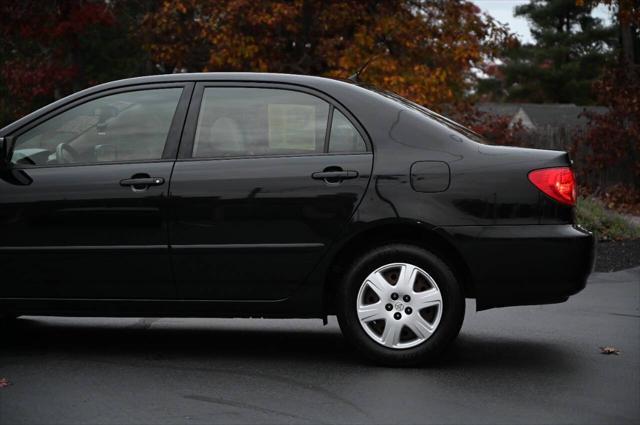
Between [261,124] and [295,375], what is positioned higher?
[261,124]

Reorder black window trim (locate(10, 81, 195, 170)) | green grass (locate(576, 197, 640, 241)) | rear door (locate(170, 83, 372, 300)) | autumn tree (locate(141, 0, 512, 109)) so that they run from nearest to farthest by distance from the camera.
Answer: rear door (locate(170, 83, 372, 300)), black window trim (locate(10, 81, 195, 170)), green grass (locate(576, 197, 640, 241)), autumn tree (locate(141, 0, 512, 109))

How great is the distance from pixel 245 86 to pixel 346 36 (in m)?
18.1

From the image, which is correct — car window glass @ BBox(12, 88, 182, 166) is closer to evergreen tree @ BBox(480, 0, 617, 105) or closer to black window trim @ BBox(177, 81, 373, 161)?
black window trim @ BBox(177, 81, 373, 161)

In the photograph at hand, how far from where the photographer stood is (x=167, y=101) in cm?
636

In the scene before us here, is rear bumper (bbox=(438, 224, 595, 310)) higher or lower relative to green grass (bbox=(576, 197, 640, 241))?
higher

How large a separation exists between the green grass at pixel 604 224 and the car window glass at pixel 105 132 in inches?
338

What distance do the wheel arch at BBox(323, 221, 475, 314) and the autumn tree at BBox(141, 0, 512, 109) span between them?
1554 cm

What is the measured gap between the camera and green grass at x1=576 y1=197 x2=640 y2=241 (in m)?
13.9

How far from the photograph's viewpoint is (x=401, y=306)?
5.96m

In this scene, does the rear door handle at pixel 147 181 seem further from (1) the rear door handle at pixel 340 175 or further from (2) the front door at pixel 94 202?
(1) the rear door handle at pixel 340 175

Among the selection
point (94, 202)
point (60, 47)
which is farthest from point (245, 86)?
point (60, 47)

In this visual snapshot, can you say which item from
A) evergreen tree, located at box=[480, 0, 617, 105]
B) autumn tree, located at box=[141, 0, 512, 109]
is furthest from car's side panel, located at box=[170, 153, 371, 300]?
evergreen tree, located at box=[480, 0, 617, 105]

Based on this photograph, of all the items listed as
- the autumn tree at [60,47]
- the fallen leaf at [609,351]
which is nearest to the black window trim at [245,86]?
the fallen leaf at [609,351]

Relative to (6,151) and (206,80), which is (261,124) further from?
(6,151)
